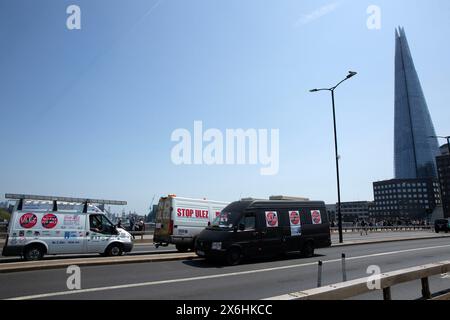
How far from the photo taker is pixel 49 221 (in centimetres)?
1366

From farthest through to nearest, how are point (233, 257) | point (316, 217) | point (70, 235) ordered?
point (316, 217) < point (70, 235) < point (233, 257)

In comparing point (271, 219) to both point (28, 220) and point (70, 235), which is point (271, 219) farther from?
point (28, 220)

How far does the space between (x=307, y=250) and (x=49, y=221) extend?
10.7 meters

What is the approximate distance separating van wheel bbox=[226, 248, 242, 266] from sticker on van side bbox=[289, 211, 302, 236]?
294cm

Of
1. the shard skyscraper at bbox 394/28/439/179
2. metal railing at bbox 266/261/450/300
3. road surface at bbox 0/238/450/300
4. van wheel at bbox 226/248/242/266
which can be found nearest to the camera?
metal railing at bbox 266/261/450/300

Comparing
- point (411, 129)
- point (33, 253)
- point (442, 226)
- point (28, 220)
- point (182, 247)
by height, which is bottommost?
point (442, 226)

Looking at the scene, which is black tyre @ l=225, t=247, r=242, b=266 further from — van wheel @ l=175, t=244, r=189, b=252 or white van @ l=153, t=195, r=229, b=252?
van wheel @ l=175, t=244, r=189, b=252

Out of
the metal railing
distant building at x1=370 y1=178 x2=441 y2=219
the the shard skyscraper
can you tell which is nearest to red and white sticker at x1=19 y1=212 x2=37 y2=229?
the metal railing

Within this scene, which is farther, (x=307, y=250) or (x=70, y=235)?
(x=307, y=250)

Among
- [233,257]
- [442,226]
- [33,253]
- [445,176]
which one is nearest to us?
[233,257]

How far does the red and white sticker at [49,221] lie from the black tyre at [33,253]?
0.84 meters

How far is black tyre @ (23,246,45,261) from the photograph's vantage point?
13.0 m

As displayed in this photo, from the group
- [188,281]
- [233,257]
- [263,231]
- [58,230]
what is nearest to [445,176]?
[263,231]

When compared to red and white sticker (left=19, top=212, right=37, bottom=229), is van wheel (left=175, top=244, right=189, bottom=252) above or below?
below
